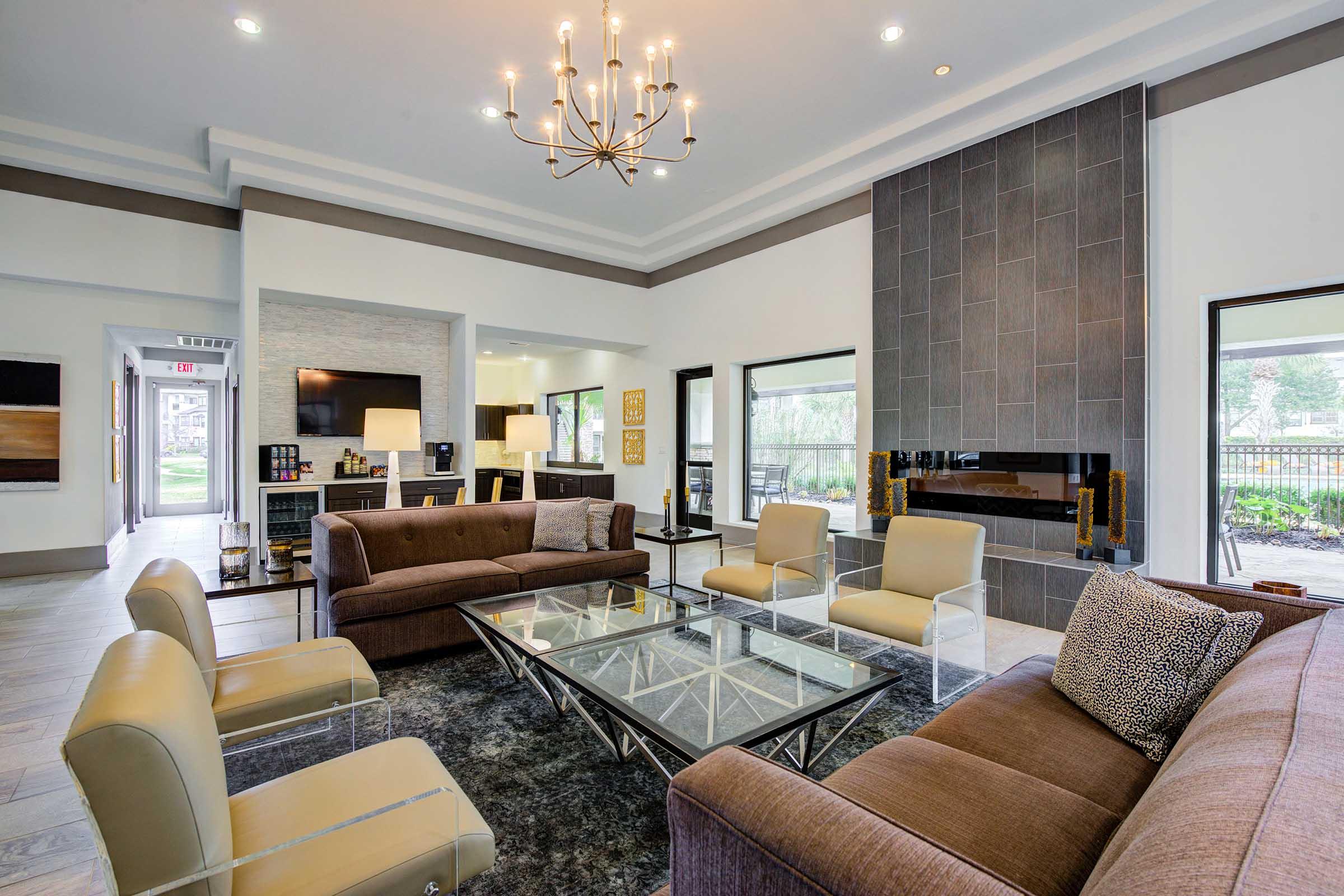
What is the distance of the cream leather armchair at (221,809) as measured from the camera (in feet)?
3.31

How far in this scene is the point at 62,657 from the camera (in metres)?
3.55

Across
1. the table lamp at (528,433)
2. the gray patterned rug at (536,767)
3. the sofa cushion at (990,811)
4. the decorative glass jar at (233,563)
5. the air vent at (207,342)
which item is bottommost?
the gray patterned rug at (536,767)

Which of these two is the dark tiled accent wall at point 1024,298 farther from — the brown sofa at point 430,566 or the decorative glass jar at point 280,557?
the decorative glass jar at point 280,557

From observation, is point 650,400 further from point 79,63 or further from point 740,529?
point 79,63

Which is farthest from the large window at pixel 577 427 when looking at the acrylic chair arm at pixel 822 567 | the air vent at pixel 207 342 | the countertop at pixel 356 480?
the acrylic chair arm at pixel 822 567

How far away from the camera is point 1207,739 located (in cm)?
99

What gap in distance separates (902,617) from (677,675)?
51.9 inches

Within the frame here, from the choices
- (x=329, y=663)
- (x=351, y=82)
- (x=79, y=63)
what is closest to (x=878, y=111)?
(x=351, y=82)

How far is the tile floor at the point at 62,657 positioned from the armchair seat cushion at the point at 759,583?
1.19 ft

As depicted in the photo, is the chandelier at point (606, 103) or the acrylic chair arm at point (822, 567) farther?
the acrylic chair arm at point (822, 567)

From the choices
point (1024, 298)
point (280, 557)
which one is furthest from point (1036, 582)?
point (280, 557)

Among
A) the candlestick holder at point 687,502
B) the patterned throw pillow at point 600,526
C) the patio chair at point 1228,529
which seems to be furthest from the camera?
the candlestick holder at point 687,502

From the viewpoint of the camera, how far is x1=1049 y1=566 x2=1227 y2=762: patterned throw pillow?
1590 millimetres

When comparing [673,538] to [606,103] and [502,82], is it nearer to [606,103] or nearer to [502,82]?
[606,103]
